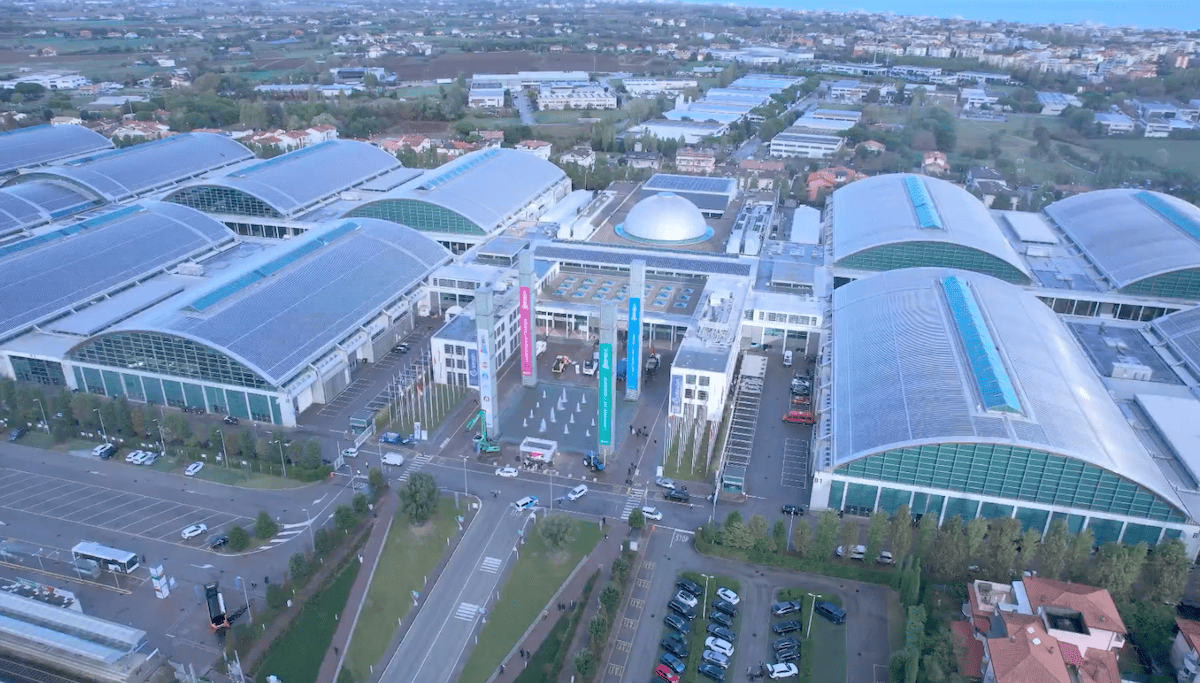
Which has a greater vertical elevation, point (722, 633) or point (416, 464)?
point (416, 464)

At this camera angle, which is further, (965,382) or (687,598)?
(965,382)

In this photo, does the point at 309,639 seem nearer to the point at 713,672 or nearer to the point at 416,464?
the point at 416,464

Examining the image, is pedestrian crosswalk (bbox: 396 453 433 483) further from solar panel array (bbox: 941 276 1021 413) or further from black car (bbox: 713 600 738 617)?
solar panel array (bbox: 941 276 1021 413)

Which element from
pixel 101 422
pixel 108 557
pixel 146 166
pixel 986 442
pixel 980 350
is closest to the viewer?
pixel 108 557

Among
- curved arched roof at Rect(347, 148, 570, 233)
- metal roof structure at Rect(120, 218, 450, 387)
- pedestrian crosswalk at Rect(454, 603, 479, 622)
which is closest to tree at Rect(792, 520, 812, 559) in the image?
pedestrian crosswalk at Rect(454, 603, 479, 622)

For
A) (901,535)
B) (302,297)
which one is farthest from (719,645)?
(302,297)

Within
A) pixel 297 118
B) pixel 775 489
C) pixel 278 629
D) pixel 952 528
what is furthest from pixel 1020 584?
pixel 297 118

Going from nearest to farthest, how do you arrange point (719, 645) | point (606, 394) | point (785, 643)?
point (719, 645) → point (785, 643) → point (606, 394)

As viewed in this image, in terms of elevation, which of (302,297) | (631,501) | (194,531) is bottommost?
(631,501)
